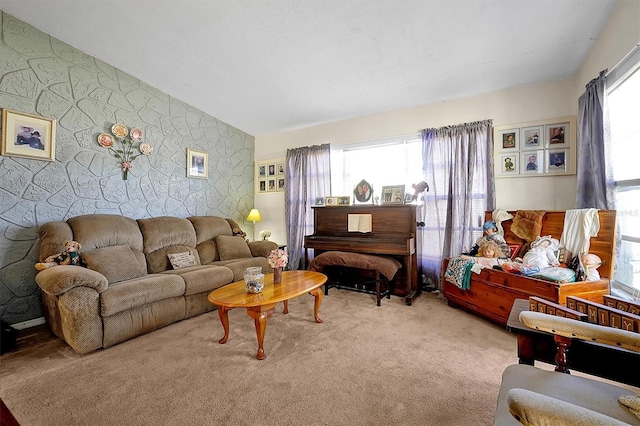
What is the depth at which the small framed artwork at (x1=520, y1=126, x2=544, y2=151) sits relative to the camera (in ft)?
10.1

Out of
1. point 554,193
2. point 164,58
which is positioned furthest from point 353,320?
point 164,58

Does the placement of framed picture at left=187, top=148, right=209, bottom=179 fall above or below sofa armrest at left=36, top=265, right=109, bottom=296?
above

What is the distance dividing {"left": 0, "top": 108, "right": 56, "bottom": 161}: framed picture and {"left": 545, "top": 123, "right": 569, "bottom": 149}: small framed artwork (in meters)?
5.48

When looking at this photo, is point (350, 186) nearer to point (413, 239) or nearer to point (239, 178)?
point (413, 239)

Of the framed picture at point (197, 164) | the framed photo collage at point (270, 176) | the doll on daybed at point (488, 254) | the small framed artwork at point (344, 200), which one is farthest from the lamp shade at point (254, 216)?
the doll on daybed at point (488, 254)

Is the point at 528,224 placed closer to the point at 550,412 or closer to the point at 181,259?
the point at 550,412

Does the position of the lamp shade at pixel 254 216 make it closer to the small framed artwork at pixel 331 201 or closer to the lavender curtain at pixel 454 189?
the small framed artwork at pixel 331 201

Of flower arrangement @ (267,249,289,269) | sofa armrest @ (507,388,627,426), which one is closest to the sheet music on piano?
flower arrangement @ (267,249,289,269)

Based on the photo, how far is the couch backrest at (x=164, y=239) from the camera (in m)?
3.22

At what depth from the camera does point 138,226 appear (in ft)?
10.8

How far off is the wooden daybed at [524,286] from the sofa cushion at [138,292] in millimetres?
2973

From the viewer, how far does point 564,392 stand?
90 cm

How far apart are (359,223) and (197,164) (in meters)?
Answer: 2.74

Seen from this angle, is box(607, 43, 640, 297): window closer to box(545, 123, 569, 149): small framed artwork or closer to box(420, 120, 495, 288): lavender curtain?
box(545, 123, 569, 149): small framed artwork
